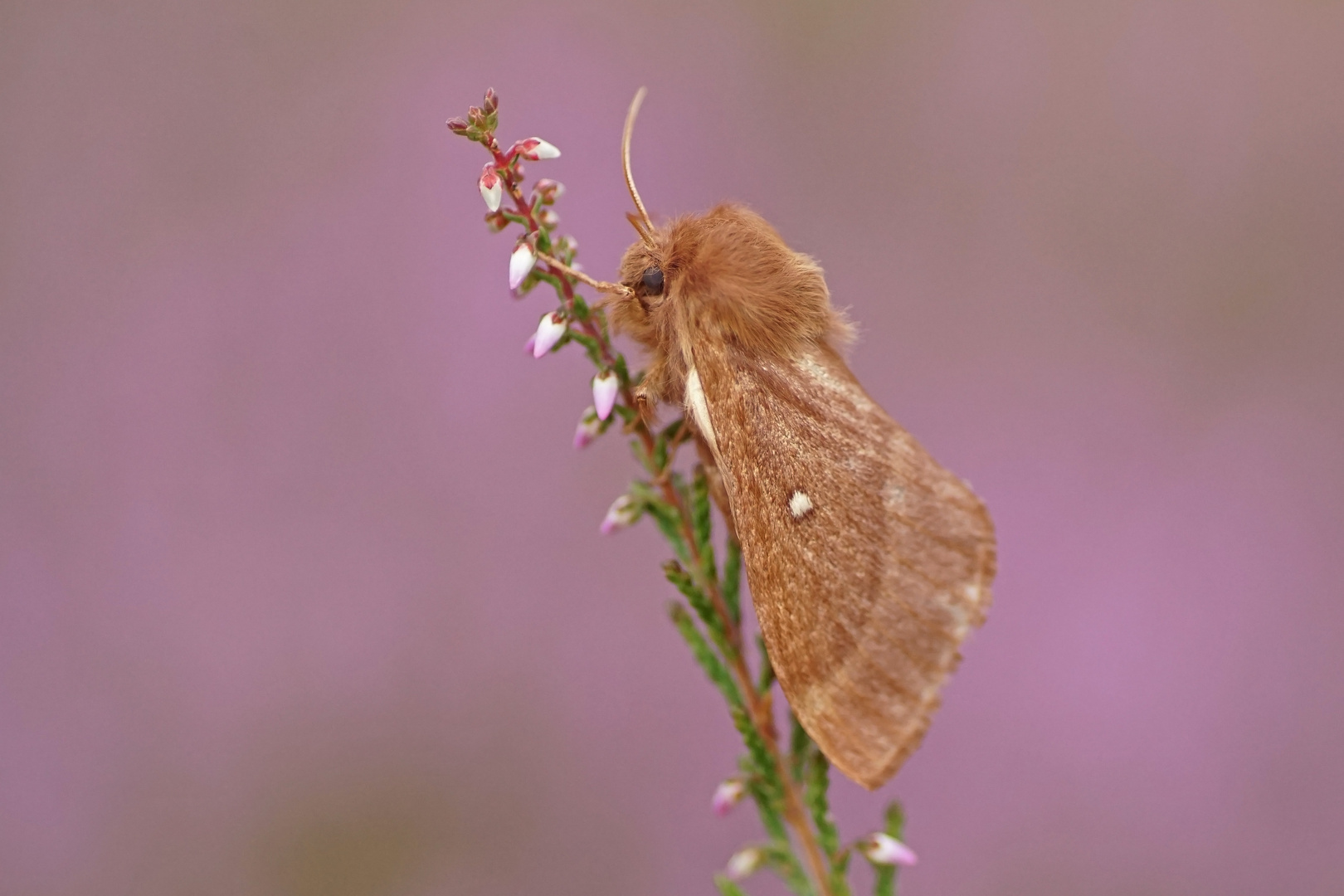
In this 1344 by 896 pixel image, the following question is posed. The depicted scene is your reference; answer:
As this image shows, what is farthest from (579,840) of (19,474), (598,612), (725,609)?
(19,474)

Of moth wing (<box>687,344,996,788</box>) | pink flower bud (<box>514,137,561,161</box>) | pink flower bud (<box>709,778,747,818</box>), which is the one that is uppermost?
pink flower bud (<box>514,137,561,161</box>)

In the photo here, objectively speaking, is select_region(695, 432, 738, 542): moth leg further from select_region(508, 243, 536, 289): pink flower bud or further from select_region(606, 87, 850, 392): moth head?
select_region(508, 243, 536, 289): pink flower bud

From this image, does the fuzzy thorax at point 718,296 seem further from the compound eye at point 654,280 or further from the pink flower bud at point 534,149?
the pink flower bud at point 534,149

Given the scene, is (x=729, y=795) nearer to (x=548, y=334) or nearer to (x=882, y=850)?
(x=882, y=850)

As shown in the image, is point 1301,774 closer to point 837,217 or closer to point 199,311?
point 837,217

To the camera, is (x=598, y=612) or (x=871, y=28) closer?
(x=598, y=612)

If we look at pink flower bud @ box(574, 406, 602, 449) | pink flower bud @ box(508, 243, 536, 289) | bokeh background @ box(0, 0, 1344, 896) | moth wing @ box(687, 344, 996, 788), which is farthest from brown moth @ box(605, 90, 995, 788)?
bokeh background @ box(0, 0, 1344, 896)
